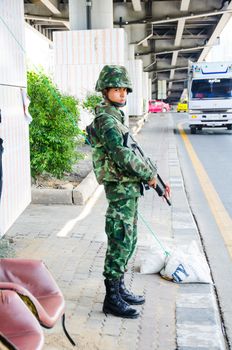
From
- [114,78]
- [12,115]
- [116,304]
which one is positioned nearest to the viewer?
[114,78]

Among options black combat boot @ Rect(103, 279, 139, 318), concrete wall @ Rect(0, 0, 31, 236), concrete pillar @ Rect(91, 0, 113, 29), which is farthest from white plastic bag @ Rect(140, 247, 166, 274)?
concrete pillar @ Rect(91, 0, 113, 29)

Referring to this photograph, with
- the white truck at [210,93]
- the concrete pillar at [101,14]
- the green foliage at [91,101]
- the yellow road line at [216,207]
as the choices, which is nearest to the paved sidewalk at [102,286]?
the yellow road line at [216,207]

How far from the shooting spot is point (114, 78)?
3.56 meters

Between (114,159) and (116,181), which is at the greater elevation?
(114,159)

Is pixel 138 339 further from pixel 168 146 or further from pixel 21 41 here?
pixel 168 146

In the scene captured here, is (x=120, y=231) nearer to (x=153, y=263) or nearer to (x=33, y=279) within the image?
(x=33, y=279)

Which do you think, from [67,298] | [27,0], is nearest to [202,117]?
[27,0]

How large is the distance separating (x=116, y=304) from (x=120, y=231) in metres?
0.53

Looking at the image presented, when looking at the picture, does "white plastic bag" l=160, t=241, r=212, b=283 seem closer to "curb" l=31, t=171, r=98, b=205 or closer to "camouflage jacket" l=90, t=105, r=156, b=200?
"camouflage jacket" l=90, t=105, r=156, b=200

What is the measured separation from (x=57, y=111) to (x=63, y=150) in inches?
24.7

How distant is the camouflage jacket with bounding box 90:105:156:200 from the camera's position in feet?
11.2

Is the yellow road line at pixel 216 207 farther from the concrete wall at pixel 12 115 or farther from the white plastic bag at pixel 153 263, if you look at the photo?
the concrete wall at pixel 12 115

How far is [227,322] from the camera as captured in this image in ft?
12.5

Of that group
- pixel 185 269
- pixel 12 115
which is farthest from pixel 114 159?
pixel 12 115
